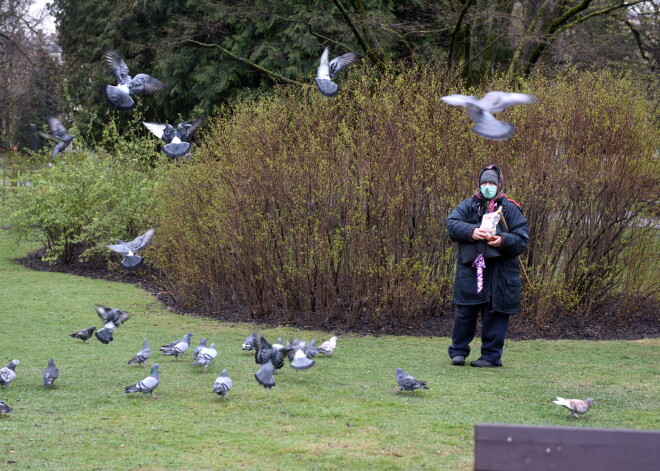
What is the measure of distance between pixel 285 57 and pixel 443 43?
3.76 m

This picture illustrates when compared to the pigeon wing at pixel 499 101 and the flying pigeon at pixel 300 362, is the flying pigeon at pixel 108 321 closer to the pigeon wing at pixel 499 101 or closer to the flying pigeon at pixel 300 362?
the flying pigeon at pixel 300 362

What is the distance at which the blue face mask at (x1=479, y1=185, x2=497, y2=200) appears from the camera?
24.2 feet

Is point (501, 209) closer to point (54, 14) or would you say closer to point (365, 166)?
point (365, 166)

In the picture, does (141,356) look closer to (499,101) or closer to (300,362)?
(300,362)

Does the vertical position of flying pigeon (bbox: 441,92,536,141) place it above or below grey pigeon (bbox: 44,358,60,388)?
above

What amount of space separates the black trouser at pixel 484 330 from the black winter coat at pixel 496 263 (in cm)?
14

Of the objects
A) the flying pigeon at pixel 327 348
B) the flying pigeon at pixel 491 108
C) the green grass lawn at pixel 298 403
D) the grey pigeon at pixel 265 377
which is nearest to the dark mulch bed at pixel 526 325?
the green grass lawn at pixel 298 403

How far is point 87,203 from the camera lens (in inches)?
616

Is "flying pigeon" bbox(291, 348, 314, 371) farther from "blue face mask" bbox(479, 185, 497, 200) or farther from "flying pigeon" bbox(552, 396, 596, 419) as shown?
"blue face mask" bbox(479, 185, 497, 200)

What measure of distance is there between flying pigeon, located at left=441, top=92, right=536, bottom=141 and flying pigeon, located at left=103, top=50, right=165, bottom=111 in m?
4.38

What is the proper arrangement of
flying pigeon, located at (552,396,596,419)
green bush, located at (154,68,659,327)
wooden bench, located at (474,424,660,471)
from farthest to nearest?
green bush, located at (154,68,659,327) < flying pigeon, located at (552,396,596,419) < wooden bench, located at (474,424,660,471)

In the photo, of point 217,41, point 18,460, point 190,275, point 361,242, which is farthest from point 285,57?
point 18,460

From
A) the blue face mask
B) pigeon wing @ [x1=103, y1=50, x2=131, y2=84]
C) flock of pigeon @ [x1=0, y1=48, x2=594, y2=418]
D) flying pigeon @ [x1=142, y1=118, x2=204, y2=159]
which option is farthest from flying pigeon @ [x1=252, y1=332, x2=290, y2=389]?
pigeon wing @ [x1=103, y1=50, x2=131, y2=84]

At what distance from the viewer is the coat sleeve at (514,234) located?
7250mm
